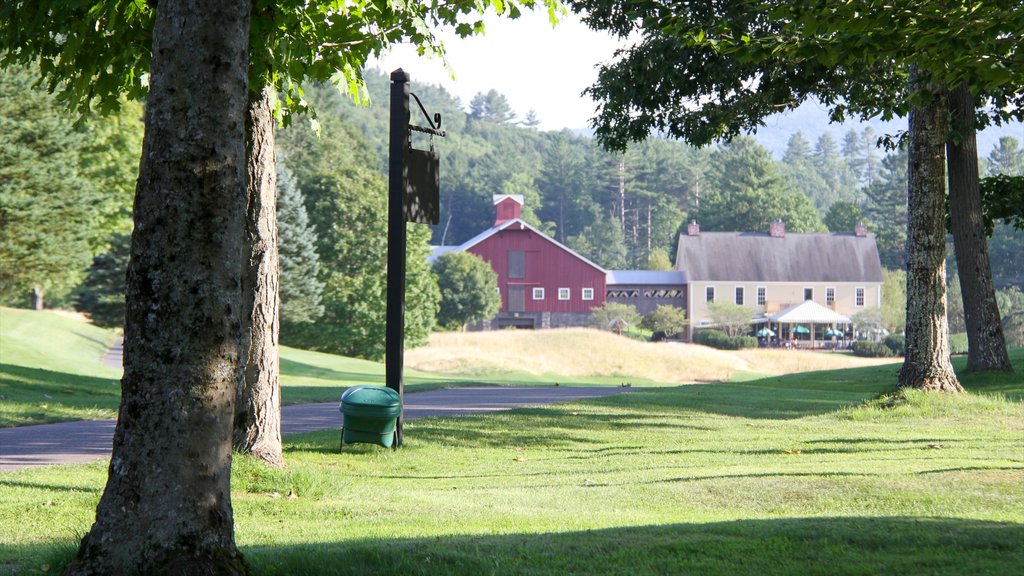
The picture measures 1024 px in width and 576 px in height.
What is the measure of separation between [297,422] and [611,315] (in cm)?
5891

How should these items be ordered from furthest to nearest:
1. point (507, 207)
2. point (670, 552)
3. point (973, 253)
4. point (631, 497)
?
point (507, 207) → point (973, 253) → point (631, 497) → point (670, 552)

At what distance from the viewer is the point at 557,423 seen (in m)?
17.5

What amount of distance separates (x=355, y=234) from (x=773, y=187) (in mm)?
63851

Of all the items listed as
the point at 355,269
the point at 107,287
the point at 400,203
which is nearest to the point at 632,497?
the point at 400,203

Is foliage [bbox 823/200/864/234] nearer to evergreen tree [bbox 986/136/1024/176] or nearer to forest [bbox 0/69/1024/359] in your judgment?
forest [bbox 0/69/1024/359]

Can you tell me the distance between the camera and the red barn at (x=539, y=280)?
76.8 metres

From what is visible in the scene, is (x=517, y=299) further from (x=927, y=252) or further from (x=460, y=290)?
(x=927, y=252)

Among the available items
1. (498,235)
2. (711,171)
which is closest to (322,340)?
(498,235)

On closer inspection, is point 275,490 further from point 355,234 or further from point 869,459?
point 355,234

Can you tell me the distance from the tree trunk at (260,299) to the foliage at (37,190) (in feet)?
72.0

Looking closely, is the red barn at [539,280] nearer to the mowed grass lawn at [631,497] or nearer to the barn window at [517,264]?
the barn window at [517,264]

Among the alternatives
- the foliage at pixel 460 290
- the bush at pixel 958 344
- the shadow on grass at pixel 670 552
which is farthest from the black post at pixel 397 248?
the foliage at pixel 460 290

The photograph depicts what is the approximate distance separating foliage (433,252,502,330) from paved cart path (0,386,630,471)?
38394mm

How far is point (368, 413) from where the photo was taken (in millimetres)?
13125
